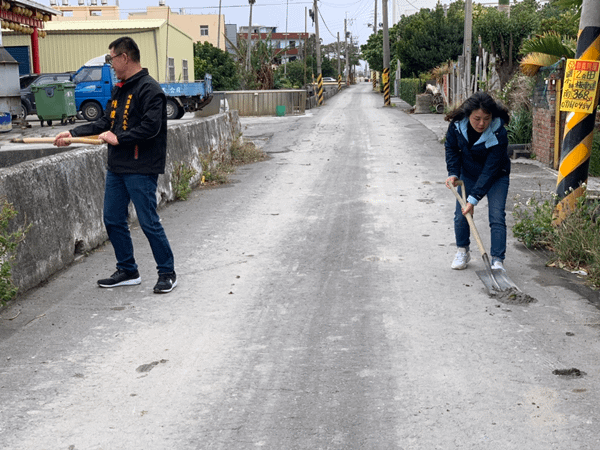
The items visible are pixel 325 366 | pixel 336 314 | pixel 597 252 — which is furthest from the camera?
pixel 597 252

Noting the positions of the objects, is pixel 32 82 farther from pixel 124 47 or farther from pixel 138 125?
pixel 138 125

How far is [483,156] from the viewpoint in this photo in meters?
6.05

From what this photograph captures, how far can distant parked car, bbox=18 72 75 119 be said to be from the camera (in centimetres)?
2305

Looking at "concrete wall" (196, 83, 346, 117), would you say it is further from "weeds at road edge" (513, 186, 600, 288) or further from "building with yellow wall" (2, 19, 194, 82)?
"weeds at road edge" (513, 186, 600, 288)

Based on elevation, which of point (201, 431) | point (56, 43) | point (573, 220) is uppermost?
point (56, 43)

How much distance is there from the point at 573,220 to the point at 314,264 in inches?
94.8

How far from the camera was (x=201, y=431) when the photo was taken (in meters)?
3.47

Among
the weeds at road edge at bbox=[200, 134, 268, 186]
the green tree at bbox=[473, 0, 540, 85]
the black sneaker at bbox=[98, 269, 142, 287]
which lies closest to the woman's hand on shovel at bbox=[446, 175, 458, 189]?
the black sneaker at bbox=[98, 269, 142, 287]

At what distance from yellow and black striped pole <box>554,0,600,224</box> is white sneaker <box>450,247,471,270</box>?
1.21 metres

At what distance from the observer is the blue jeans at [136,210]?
560 centimetres

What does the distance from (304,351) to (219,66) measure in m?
44.1

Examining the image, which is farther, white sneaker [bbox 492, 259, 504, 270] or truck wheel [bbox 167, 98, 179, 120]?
truck wheel [bbox 167, 98, 179, 120]

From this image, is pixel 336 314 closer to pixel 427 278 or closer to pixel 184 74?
pixel 427 278

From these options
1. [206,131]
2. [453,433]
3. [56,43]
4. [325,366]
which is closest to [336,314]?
[325,366]
